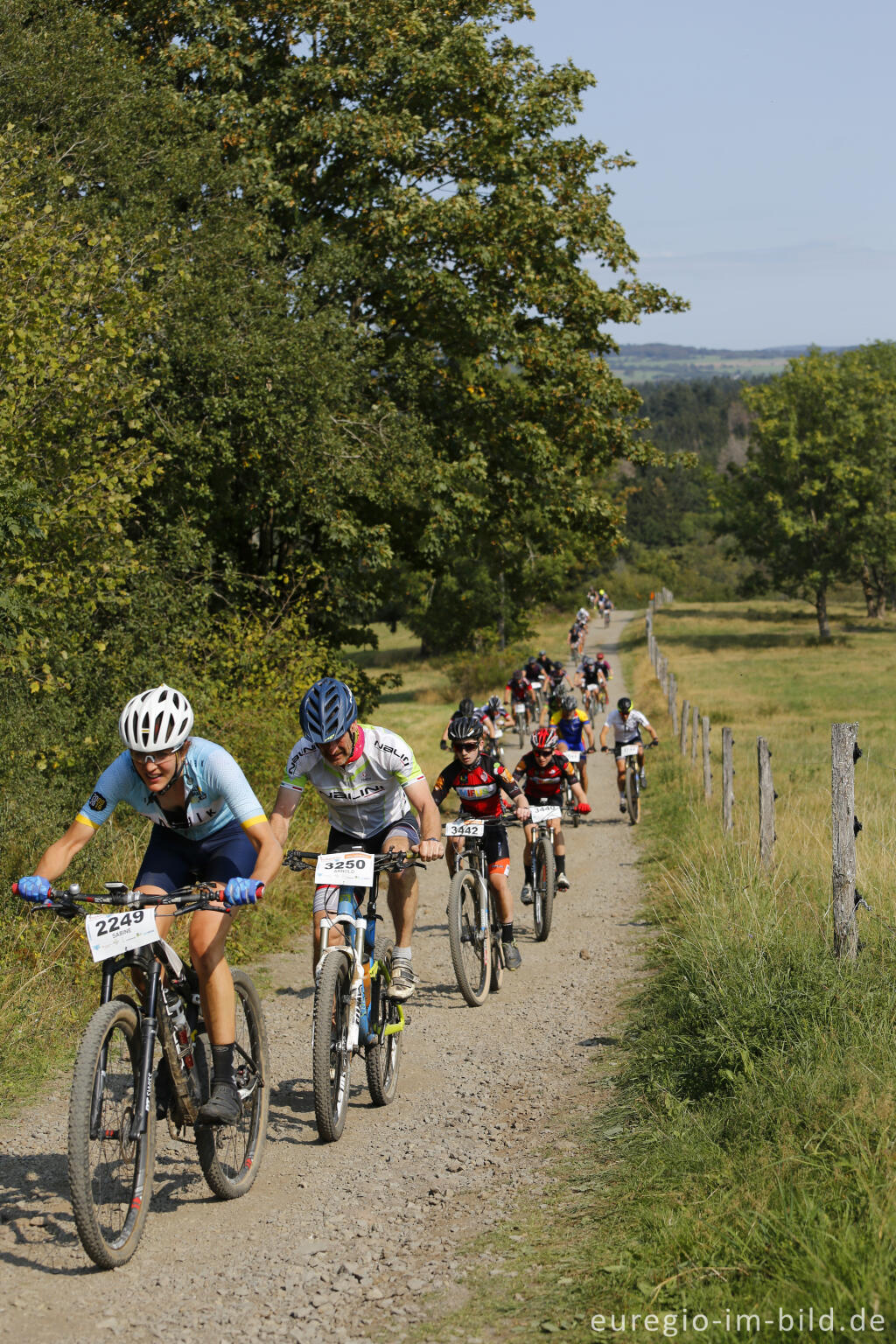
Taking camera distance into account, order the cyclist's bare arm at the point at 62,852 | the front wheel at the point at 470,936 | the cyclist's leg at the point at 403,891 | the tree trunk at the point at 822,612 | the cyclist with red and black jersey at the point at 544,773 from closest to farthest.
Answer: the cyclist's bare arm at the point at 62,852 → the cyclist's leg at the point at 403,891 → the front wheel at the point at 470,936 → the cyclist with red and black jersey at the point at 544,773 → the tree trunk at the point at 822,612

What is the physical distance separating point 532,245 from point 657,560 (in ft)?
355

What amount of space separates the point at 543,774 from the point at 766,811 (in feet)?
7.56

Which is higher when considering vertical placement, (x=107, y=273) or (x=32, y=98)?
(x=32, y=98)

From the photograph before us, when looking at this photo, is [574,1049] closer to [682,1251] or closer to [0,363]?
[682,1251]

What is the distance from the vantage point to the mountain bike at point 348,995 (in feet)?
19.2

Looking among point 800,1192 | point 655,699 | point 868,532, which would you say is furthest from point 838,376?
point 800,1192

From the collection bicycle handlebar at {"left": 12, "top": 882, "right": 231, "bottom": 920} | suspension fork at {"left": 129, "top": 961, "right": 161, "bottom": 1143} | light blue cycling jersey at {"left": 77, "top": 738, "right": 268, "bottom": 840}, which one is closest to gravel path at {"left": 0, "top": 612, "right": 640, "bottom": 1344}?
suspension fork at {"left": 129, "top": 961, "right": 161, "bottom": 1143}

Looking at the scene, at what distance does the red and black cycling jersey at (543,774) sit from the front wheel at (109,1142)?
731 cm

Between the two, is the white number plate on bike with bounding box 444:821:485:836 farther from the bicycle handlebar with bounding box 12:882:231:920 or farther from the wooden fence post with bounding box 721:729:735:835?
the wooden fence post with bounding box 721:729:735:835

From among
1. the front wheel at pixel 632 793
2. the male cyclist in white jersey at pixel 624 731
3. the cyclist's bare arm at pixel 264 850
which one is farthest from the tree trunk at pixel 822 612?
the cyclist's bare arm at pixel 264 850

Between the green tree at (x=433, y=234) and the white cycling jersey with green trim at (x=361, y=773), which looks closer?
the white cycling jersey with green trim at (x=361, y=773)

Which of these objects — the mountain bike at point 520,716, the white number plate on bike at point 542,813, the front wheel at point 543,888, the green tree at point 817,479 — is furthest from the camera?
the green tree at point 817,479

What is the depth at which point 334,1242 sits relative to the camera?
4.87 m

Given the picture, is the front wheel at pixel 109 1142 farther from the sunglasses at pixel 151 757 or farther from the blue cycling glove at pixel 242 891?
the sunglasses at pixel 151 757
